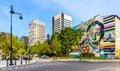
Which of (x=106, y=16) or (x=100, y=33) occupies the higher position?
(x=106, y=16)

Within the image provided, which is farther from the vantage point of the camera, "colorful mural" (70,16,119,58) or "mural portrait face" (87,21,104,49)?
"mural portrait face" (87,21,104,49)

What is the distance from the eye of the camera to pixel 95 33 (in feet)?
421

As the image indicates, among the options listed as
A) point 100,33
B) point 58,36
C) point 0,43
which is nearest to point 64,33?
point 58,36

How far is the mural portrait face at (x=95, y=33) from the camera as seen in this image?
12475 cm

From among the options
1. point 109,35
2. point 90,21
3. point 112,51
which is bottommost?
point 112,51

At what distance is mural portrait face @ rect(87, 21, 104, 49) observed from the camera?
12475cm

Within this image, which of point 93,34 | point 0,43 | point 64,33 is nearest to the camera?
point 0,43

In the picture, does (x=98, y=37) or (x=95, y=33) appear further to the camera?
(x=95, y=33)

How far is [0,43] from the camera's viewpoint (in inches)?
2963

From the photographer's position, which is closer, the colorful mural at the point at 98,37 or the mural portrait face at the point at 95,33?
the colorful mural at the point at 98,37

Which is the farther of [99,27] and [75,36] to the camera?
[99,27]

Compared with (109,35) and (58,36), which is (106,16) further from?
(58,36)

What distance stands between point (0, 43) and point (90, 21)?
2696 inches

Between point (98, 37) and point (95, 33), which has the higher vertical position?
point (95, 33)
